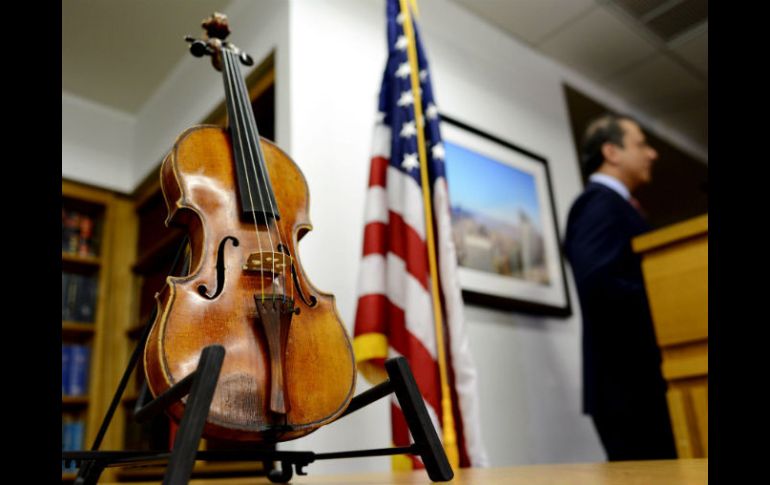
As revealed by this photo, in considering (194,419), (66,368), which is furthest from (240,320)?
(66,368)

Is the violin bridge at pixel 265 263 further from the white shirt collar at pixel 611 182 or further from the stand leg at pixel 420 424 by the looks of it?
the white shirt collar at pixel 611 182

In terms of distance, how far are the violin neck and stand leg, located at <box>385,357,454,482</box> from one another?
288 millimetres

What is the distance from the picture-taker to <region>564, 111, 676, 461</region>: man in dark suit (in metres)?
1.74

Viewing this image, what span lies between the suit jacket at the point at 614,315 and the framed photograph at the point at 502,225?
35 cm

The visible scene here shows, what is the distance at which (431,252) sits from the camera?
1.57 meters

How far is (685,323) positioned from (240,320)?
1.22 meters

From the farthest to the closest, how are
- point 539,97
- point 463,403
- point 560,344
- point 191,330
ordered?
point 539,97 < point 560,344 < point 463,403 < point 191,330

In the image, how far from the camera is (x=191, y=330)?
2.25ft

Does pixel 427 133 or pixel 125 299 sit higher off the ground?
pixel 427 133

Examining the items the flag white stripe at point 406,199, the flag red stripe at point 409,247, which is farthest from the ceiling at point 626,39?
the flag red stripe at point 409,247

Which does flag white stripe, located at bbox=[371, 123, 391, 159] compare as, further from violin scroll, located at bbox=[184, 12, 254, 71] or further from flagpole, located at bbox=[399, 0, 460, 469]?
violin scroll, located at bbox=[184, 12, 254, 71]
